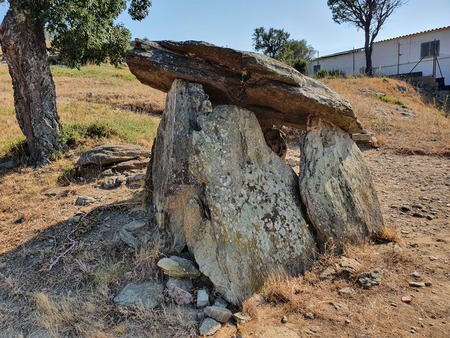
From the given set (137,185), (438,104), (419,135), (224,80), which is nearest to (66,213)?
(137,185)

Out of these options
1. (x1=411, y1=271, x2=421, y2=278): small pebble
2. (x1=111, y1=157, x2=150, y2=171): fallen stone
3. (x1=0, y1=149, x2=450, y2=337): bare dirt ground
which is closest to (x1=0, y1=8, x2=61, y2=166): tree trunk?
(x1=111, y1=157, x2=150, y2=171): fallen stone

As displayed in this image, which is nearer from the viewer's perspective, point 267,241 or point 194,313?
→ point 194,313

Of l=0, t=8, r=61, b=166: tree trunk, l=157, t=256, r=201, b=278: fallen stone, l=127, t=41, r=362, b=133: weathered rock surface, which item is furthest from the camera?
l=0, t=8, r=61, b=166: tree trunk

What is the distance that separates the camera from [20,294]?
4.07 m

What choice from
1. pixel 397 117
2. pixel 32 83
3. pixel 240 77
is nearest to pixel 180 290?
pixel 240 77

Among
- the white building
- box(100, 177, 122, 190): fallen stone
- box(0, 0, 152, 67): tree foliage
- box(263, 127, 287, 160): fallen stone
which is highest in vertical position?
the white building

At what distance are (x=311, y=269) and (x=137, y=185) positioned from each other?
381cm

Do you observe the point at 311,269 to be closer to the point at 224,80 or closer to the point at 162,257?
the point at 162,257

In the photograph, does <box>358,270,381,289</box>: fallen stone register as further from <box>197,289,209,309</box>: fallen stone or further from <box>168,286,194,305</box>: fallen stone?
<box>168,286,194,305</box>: fallen stone

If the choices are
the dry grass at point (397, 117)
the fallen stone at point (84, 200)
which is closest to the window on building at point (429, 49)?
the dry grass at point (397, 117)

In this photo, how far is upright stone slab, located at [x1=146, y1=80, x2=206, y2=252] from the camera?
4617 millimetres

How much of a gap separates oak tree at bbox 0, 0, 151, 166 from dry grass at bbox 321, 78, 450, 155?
7947 mm

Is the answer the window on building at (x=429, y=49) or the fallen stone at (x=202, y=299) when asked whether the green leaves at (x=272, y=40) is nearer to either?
the window on building at (x=429, y=49)

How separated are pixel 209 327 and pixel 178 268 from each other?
0.82 metres
